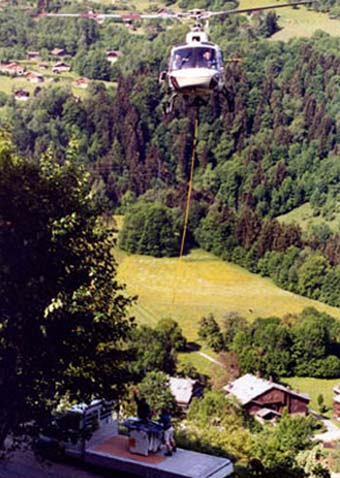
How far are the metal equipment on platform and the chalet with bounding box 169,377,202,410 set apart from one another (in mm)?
29821

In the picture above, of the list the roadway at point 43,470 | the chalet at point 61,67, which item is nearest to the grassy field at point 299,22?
the chalet at point 61,67

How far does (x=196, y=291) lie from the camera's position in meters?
80.0

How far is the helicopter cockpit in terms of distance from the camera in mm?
20406

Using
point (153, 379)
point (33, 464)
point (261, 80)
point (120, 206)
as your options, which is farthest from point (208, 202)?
point (33, 464)

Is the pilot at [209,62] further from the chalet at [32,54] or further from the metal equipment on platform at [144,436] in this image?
the chalet at [32,54]

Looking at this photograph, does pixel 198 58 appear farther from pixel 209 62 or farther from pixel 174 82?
pixel 174 82

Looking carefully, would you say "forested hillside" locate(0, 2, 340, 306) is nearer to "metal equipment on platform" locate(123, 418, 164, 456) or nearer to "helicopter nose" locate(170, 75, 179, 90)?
"helicopter nose" locate(170, 75, 179, 90)

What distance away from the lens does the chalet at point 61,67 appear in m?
138

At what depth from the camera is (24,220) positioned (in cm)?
1870

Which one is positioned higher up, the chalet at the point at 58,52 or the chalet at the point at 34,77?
the chalet at the point at 58,52

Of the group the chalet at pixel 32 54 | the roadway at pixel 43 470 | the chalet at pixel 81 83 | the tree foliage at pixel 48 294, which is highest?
the tree foliage at pixel 48 294

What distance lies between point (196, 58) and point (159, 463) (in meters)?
8.66

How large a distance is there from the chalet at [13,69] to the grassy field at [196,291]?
171 feet

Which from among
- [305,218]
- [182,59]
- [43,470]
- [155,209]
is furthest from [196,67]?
[305,218]
